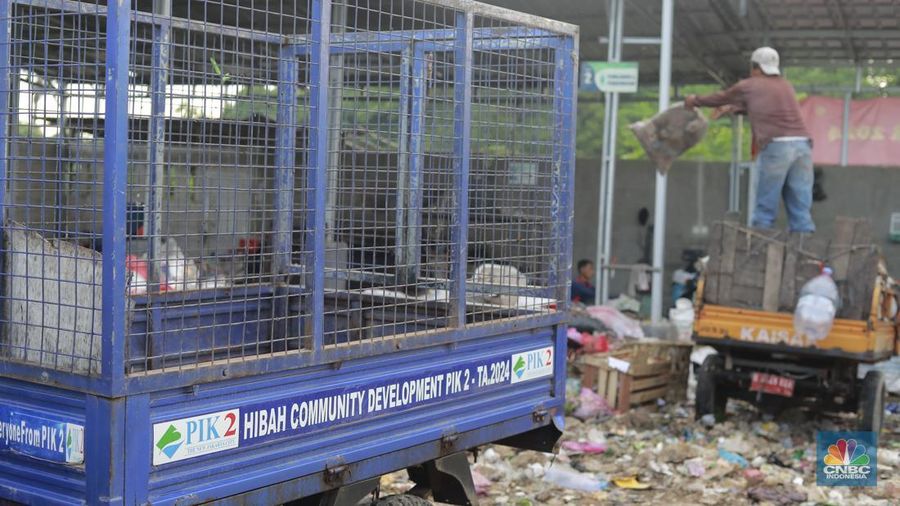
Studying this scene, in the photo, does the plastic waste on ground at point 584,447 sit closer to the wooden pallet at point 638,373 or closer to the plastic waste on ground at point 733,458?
the plastic waste on ground at point 733,458

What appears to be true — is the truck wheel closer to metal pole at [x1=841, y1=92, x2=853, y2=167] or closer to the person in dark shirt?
the person in dark shirt

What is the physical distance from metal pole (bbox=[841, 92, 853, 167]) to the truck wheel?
11.6 meters

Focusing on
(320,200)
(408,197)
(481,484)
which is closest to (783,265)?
(481,484)

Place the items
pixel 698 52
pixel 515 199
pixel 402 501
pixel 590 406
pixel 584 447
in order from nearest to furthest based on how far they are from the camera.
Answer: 1. pixel 402 501
2. pixel 515 199
3. pixel 584 447
4. pixel 590 406
5. pixel 698 52

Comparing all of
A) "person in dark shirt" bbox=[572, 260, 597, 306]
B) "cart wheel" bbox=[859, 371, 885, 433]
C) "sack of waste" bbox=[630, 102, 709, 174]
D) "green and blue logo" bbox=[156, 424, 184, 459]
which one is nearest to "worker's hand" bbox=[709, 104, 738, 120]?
"sack of waste" bbox=[630, 102, 709, 174]

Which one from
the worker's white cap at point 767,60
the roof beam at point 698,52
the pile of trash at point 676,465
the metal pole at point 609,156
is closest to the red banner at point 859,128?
the roof beam at point 698,52

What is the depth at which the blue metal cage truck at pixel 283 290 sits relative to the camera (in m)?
2.93

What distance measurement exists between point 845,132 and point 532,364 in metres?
11.1

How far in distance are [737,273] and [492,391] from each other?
4.33m

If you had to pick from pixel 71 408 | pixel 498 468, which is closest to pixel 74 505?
pixel 71 408

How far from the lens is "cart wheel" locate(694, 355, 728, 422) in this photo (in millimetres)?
8320

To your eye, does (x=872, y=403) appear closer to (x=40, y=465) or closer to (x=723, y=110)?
(x=723, y=110)

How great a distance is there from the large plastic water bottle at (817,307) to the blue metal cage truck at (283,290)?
3386 millimetres

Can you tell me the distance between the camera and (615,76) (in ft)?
35.9
